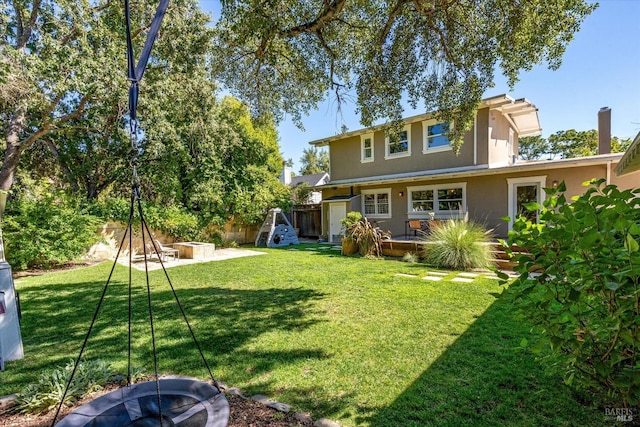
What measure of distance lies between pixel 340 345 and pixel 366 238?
683 centimetres

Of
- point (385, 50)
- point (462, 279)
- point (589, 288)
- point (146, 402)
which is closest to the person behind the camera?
point (589, 288)

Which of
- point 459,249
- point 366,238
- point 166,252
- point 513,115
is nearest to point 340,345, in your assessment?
point 459,249

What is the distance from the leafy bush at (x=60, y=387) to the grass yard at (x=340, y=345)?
32 centimetres

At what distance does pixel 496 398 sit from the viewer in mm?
2410

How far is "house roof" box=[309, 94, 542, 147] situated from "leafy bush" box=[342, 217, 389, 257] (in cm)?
318

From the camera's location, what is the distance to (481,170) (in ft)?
34.8

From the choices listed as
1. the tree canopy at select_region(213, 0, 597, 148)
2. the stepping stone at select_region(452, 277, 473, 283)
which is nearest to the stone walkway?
the stepping stone at select_region(452, 277, 473, 283)

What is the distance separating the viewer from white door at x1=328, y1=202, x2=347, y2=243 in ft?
48.8

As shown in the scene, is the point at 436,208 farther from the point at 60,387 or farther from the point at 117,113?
the point at 60,387

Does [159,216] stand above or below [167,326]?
above

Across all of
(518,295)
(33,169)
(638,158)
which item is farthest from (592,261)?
(33,169)

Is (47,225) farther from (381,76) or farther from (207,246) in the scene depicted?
(381,76)

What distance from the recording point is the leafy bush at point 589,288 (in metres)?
1.60

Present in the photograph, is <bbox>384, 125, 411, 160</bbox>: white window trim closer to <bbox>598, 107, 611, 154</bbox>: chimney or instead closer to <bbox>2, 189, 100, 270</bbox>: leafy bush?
<bbox>598, 107, 611, 154</bbox>: chimney
